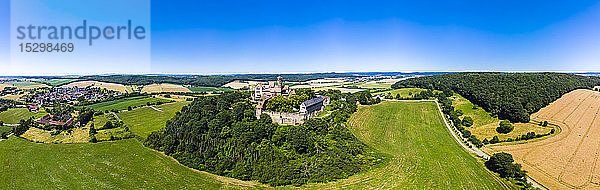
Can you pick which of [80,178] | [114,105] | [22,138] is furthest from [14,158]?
[114,105]

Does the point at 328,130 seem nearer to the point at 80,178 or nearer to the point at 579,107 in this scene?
the point at 80,178

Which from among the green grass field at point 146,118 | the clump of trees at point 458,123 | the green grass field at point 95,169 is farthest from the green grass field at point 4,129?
the clump of trees at point 458,123

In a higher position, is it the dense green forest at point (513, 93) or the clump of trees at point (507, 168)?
the dense green forest at point (513, 93)

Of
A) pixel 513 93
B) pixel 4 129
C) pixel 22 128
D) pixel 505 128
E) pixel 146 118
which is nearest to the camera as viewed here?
pixel 505 128

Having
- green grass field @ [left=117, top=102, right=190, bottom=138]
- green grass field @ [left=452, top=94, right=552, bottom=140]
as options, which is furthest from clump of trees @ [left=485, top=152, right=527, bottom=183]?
green grass field @ [left=117, top=102, right=190, bottom=138]

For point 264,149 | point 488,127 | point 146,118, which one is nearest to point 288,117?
point 264,149

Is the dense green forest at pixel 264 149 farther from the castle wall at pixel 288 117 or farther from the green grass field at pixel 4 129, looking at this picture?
the green grass field at pixel 4 129

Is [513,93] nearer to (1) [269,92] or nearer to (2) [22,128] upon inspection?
(1) [269,92]
